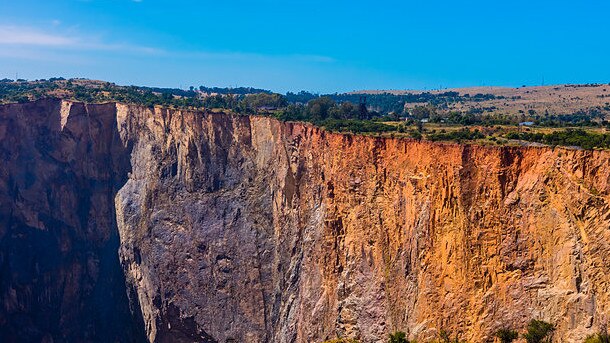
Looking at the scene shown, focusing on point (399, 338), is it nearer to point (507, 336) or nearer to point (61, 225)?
point (507, 336)

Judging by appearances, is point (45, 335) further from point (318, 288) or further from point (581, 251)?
point (581, 251)

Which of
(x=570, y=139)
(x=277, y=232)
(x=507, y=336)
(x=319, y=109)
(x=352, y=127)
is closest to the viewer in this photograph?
(x=507, y=336)

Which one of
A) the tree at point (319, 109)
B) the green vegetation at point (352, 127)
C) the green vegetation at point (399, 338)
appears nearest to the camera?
the green vegetation at point (399, 338)

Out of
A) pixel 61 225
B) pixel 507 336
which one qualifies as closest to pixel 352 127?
pixel 507 336

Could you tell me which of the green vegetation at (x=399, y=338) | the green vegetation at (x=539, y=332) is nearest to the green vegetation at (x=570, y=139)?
the green vegetation at (x=539, y=332)

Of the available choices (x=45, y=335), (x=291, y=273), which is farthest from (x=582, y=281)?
(x=45, y=335)

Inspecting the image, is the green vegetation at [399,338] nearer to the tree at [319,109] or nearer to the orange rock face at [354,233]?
the orange rock face at [354,233]
